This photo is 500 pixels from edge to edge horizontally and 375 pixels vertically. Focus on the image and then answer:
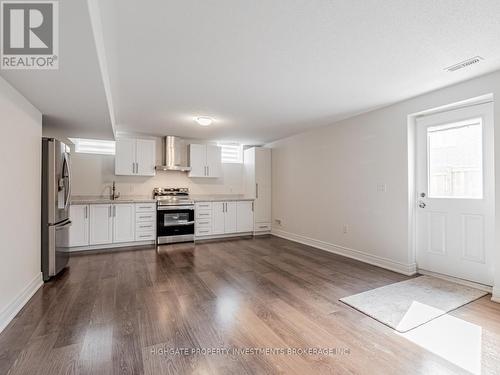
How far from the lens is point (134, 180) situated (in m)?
5.30

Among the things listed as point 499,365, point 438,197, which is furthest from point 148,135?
point 499,365

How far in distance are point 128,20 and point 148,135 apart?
397cm

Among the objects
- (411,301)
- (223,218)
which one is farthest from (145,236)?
(411,301)

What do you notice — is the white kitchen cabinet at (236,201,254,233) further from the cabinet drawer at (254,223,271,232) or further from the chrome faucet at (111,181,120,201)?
the chrome faucet at (111,181,120,201)

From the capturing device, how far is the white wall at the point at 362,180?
10.8ft

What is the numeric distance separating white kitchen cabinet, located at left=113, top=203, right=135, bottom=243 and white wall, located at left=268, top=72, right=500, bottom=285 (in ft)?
10.8

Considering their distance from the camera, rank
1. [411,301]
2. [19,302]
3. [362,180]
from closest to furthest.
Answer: [19,302], [411,301], [362,180]

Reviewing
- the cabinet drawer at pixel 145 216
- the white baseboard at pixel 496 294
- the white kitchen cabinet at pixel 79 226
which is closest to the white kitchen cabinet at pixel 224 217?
the cabinet drawer at pixel 145 216

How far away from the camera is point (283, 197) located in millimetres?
5852

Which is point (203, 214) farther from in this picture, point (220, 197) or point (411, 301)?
point (411, 301)

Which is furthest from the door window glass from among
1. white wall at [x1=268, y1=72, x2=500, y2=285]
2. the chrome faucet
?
the chrome faucet

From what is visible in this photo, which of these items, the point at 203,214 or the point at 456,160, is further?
the point at 203,214

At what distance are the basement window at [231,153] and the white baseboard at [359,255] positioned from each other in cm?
236

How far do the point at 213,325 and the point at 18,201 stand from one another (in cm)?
221
